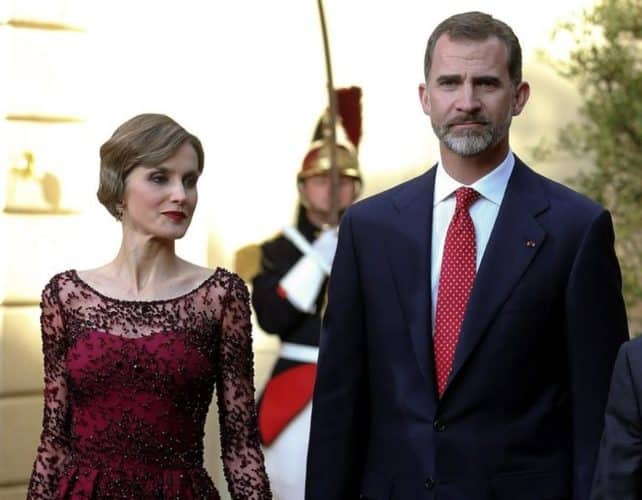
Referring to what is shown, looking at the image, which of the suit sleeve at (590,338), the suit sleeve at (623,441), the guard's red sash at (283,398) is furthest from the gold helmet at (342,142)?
the suit sleeve at (623,441)

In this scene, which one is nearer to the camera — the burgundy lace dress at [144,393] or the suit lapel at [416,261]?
the suit lapel at [416,261]

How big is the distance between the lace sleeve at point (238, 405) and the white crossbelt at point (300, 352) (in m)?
3.75

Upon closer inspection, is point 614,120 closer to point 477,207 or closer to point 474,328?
point 477,207

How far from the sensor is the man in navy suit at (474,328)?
5391mm

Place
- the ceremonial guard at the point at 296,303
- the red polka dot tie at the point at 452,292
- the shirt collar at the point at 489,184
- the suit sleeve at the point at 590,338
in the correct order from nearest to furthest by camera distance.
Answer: the suit sleeve at the point at 590,338 < the red polka dot tie at the point at 452,292 < the shirt collar at the point at 489,184 < the ceremonial guard at the point at 296,303

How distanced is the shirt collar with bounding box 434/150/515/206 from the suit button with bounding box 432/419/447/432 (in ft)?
1.98

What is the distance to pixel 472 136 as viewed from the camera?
543 centimetres

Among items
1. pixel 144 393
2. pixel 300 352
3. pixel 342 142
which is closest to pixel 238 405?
pixel 144 393

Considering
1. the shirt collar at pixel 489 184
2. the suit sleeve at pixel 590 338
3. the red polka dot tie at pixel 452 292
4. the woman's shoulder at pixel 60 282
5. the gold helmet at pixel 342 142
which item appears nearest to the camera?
the suit sleeve at pixel 590 338

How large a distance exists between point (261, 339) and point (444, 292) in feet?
13.6

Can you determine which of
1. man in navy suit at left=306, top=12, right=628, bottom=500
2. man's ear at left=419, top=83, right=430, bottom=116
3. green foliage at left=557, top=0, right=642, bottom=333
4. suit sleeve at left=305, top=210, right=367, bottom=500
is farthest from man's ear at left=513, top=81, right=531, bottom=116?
green foliage at left=557, top=0, right=642, bottom=333

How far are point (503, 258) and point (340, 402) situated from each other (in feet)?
1.95

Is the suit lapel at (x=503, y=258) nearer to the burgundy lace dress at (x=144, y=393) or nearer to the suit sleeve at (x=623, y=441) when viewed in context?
the burgundy lace dress at (x=144, y=393)

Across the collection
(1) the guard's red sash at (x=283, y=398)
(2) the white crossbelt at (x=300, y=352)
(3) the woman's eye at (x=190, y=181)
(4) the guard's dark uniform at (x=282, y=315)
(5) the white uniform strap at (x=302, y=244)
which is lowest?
(1) the guard's red sash at (x=283, y=398)
